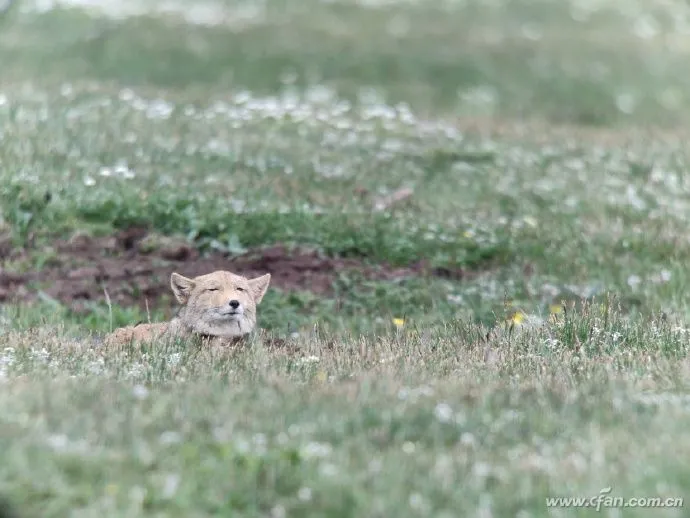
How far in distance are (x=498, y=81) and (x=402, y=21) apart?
5049mm

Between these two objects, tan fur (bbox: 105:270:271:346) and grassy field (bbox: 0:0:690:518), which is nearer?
grassy field (bbox: 0:0:690:518)

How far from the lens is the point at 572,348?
321 inches

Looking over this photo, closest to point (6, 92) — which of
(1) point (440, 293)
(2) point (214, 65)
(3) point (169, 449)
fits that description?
(2) point (214, 65)

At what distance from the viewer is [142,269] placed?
10.9 meters

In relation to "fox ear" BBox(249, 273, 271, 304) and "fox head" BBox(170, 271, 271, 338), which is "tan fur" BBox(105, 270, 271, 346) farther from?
"fox ear" BBox(249, 273, 271, 304)

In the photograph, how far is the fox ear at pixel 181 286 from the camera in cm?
869

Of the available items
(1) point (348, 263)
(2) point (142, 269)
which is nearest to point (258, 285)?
(2) point (142, 269)

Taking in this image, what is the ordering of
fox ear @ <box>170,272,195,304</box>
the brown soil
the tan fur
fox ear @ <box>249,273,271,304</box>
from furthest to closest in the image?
the brown soil → fox ear @ <box>249,273,271,304</box> → fox ear @ <box>170,272,195,304</box> → the tan fur

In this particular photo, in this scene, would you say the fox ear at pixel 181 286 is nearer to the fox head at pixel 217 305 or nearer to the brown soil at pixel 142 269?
the fox head at pixel 217 305

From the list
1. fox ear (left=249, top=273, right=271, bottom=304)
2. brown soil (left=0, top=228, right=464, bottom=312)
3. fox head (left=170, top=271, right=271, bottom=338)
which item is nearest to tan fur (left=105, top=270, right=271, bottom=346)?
fox head (left=170, top=271, right=271, bottom=338)

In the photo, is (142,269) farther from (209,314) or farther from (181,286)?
(209,314)

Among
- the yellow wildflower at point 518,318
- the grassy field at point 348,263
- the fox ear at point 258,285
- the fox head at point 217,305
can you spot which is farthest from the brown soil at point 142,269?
the fox head at point 217,305

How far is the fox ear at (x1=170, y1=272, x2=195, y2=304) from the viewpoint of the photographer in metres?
8.69

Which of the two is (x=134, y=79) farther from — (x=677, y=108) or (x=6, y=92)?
(x=677, y=108)
